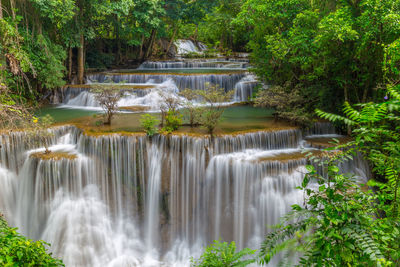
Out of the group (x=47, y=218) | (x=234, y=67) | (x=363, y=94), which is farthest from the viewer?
(x=234, y=67)

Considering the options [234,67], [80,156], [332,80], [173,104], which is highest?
[234,67]

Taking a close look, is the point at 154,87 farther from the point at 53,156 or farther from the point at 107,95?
the point at 53,156

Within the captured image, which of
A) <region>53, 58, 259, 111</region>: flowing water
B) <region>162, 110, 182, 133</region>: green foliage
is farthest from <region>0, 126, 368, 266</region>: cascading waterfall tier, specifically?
<region>53, 58, 259, 111</region>: flowing water

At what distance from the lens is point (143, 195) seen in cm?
818

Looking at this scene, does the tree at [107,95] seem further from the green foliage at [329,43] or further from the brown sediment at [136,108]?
the green foliage at [329,43]

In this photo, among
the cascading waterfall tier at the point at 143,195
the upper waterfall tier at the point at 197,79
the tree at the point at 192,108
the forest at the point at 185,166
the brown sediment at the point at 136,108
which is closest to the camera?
the forest at the point at 185,166

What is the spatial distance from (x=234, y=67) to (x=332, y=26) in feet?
39.5

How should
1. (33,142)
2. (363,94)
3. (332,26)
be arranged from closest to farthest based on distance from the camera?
(332,26) < (33,142) < (363,94)

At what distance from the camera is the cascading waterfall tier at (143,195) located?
7.78m

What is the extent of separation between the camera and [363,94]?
9266 mm

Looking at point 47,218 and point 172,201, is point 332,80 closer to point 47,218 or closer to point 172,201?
point 172,201

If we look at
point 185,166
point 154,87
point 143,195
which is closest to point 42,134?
point 143,195

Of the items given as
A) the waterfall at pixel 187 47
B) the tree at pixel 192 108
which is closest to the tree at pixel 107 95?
the tree at pixel 192 108

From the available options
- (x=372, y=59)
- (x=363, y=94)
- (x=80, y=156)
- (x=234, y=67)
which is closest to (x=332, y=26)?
(x=372, y=59)
